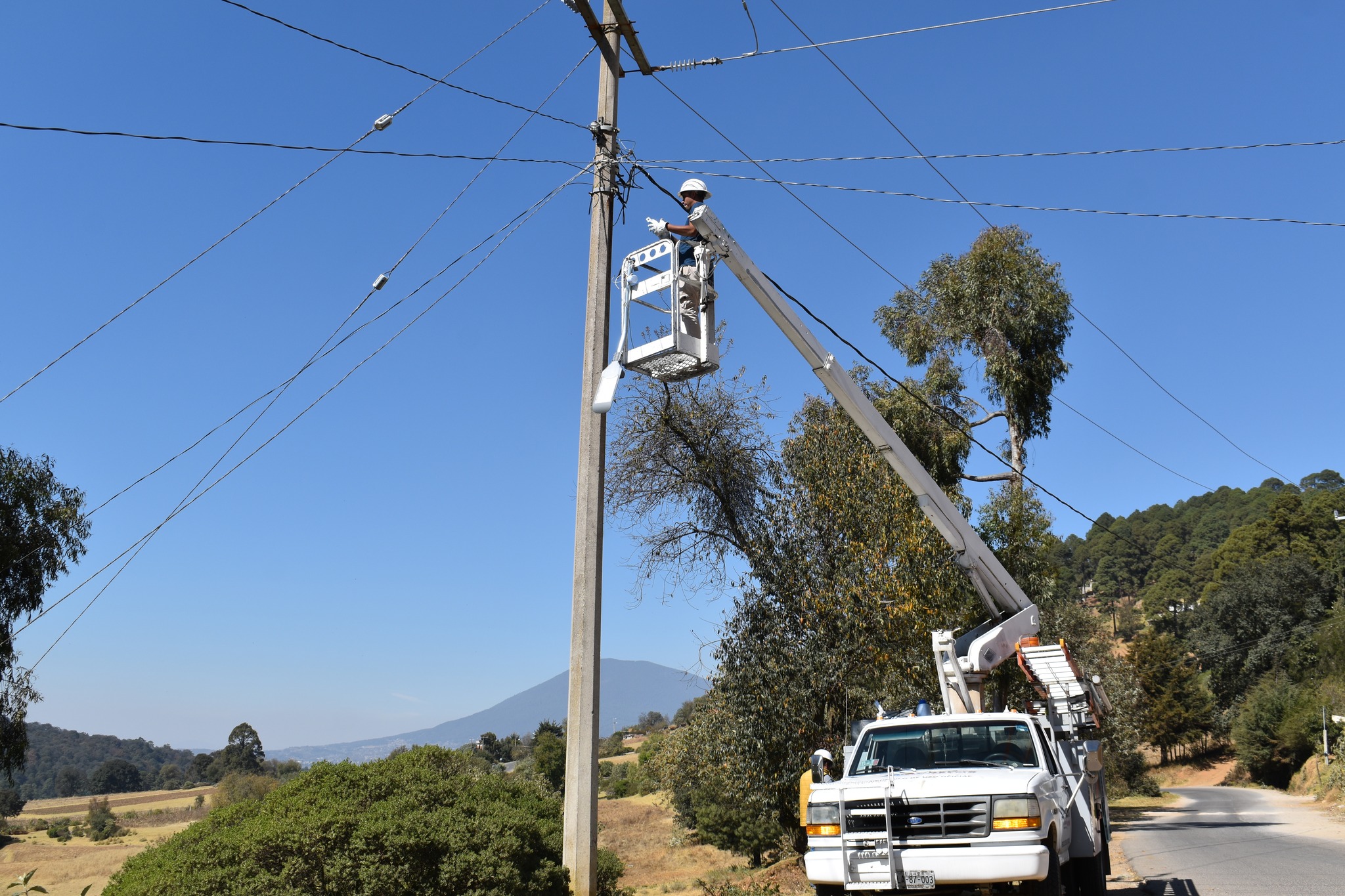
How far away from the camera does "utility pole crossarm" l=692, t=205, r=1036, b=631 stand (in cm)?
952

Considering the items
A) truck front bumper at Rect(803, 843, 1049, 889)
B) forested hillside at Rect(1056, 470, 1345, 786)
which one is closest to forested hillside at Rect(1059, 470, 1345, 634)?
forested hillside at Rect(1056, 470, 1345, 786)

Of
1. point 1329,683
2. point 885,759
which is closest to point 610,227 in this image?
point 885,759

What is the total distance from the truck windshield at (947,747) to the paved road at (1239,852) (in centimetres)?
393

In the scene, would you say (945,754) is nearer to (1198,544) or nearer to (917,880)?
(917,880)

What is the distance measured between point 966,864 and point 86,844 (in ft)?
125

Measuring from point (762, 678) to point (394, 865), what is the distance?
766 centimetres

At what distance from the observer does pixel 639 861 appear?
95.4 feet

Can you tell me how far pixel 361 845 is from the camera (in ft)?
24.7

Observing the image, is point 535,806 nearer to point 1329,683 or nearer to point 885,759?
point 885,759

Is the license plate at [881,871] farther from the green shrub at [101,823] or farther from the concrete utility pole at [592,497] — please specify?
the green shrub at [101,823]

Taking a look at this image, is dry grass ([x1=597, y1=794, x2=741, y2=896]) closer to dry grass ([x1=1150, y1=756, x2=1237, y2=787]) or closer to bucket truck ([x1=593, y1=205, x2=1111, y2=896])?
bucket truck ([x1=593, y1=205, x2=1111, y2=896])

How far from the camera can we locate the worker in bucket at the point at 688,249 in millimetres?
8477

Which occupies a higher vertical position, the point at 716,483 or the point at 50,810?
the point at 716,483

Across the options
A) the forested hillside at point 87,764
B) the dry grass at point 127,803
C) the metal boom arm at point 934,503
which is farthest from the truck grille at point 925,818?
the forested hillside at point 87,764
